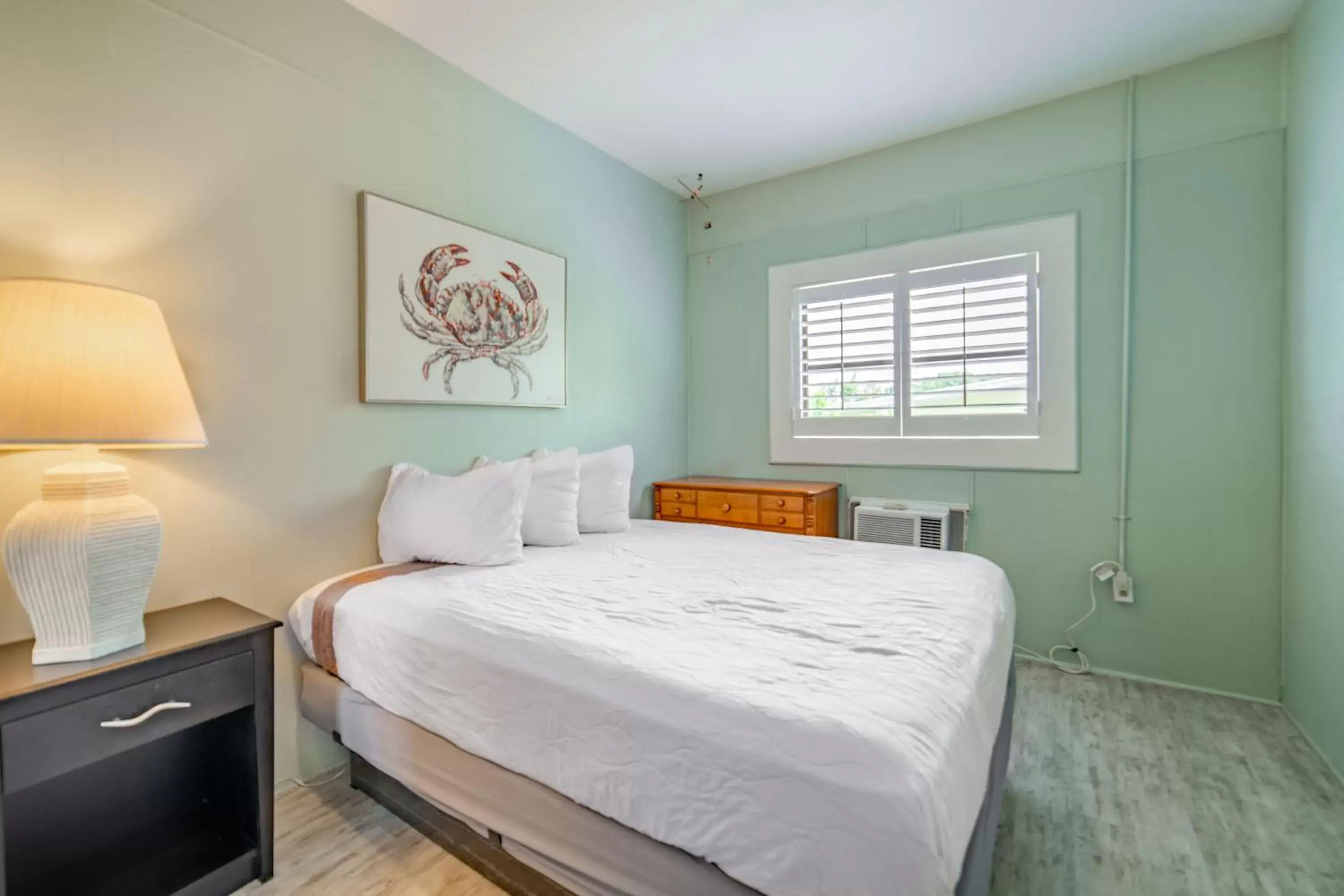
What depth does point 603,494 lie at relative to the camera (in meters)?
2.83

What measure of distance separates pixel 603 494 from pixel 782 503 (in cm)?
99

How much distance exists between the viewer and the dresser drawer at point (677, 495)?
3.46 metres

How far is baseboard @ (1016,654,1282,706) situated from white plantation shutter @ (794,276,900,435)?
4.50 feet

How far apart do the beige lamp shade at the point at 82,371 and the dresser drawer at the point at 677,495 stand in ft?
7.99

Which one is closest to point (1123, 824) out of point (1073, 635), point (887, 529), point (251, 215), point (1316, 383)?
point (1073, 635)

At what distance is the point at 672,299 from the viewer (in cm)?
390

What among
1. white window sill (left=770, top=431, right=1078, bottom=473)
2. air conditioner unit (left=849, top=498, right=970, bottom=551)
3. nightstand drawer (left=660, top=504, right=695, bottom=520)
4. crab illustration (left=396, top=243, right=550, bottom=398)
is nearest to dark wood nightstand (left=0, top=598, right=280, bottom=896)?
crab illustration (left=396, top=243, right=550, bottom=398)

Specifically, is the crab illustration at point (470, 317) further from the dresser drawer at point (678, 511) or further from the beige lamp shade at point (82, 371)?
the dresser drawer at point (678, 511)

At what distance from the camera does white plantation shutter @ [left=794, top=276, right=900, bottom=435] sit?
3.28 metres

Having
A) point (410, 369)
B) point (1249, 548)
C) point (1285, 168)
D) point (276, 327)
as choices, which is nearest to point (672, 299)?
point (410, 369)

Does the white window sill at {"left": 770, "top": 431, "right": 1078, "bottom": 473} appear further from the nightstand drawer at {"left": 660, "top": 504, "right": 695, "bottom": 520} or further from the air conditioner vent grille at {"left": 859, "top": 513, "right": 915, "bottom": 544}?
the nightstand drawer at {"left": 660, "top": 504, "right": 695, "bottom": 520}

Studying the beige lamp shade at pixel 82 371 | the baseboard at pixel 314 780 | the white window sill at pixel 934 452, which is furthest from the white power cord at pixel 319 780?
the white window sill at pixel 934 452

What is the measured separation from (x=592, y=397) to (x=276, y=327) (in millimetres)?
1575

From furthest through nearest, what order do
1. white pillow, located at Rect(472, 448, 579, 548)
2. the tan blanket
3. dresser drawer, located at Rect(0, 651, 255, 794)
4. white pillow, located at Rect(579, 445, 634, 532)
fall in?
white pillow, located at Rect(579, 445, 634, 532) < white pillow, located at Rect(472, 448, 579, 548) < the tan blanket < dresser drawer, located at Rect(0, 651, 255, 794)
